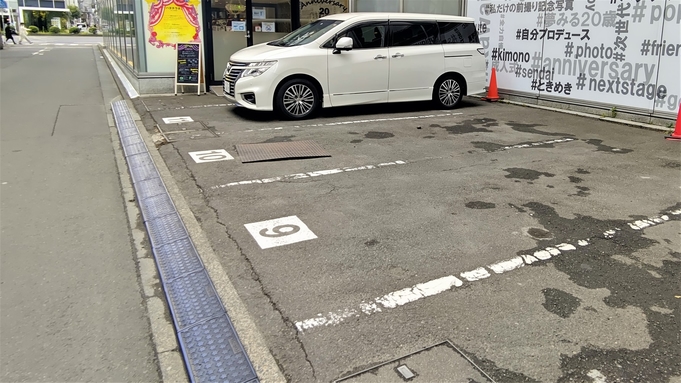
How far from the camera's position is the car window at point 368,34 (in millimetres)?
10070

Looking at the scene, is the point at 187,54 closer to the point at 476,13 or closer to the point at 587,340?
the point at 476,13

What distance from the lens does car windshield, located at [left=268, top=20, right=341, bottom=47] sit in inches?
395

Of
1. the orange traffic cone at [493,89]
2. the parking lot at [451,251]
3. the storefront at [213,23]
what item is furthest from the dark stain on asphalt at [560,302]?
the storefront at [213,23]

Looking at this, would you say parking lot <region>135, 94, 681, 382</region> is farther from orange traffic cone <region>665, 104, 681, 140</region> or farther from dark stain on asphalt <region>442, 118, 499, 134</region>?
dark stain on asphalt <region>442, 118, 499, 134</region>

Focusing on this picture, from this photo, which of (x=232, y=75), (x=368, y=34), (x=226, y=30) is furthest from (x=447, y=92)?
(x=226, y=30)

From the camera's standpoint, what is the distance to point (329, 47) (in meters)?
9.86

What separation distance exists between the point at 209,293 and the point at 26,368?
115 centimetres

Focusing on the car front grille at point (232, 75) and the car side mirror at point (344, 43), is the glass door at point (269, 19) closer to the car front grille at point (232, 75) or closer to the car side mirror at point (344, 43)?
the car front grille at point (232, 75)

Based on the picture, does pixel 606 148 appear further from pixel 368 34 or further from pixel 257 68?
pixel 257 68

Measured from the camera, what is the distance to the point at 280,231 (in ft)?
15.5

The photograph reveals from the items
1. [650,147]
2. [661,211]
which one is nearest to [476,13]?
[650,147]

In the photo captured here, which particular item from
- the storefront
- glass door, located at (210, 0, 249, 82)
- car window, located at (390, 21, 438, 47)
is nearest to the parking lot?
car window, located at (390, 21, 438, 47)

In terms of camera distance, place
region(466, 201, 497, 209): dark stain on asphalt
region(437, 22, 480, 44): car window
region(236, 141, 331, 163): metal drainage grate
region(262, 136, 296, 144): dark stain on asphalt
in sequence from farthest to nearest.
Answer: region(437, 22, 480, 44): car window < region(262, 136, 296, 144): dark stain on asphalt < region(236, 141, 331, 163): metal drainage grate < region(466, 201, 497, 209): dark stain on asphalt

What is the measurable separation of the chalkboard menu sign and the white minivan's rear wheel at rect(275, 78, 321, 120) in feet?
13.5
